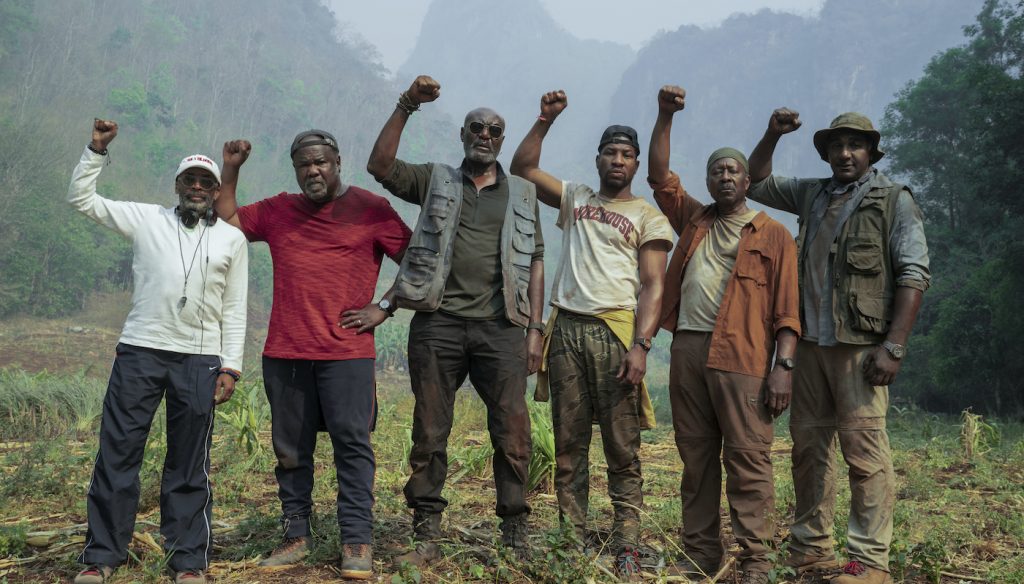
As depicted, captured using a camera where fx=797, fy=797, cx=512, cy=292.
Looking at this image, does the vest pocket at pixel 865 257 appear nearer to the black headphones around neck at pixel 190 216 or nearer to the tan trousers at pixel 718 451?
the tan trousers at pixel 718 451

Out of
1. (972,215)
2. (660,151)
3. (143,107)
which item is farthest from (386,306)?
(143,107)

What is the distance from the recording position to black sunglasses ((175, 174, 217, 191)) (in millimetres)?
3797

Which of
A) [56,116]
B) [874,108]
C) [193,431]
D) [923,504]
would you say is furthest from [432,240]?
[874,108]

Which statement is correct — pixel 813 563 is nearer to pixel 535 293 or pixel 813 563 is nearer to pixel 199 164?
pixel 535 293

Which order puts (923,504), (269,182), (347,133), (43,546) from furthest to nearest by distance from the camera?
(347,133), (269,182), (923,504), (43,546)

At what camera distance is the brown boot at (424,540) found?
12.6 feet

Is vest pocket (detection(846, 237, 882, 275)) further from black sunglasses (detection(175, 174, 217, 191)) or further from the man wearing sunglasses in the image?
black sunglasses (detection(175, 174, 217, 191))

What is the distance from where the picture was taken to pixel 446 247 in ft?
12.9

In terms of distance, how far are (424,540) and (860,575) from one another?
2056 mm

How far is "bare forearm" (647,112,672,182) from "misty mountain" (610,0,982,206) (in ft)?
380

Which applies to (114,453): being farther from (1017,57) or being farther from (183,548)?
(1017,57)

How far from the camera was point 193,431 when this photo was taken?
12.2ft

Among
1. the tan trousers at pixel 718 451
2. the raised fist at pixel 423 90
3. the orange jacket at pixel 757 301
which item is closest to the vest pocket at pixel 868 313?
the orange jacket at pixel 757 301

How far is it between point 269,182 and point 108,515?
61.6m
